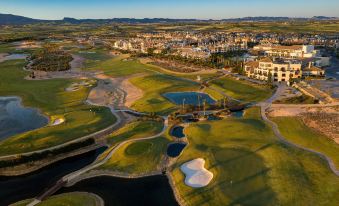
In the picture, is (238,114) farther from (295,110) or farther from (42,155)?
(42,155)

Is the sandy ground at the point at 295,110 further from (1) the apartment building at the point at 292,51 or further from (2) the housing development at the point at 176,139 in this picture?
(1) the apartment building at the point at 292,51

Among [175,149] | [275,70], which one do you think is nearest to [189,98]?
[175,149]

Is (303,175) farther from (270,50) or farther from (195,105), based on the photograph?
(270,50)

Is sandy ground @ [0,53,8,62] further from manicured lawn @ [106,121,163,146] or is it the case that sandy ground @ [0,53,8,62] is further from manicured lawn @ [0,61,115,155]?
manicured lawn @ [106,121,163,146]

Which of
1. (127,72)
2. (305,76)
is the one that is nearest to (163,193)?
(305,76)

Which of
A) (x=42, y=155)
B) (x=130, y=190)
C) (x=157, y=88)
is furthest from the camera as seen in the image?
(x=157, y=88)

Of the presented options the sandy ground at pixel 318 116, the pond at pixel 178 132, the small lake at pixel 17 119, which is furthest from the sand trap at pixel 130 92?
the sandy ground at pixel 318 116
